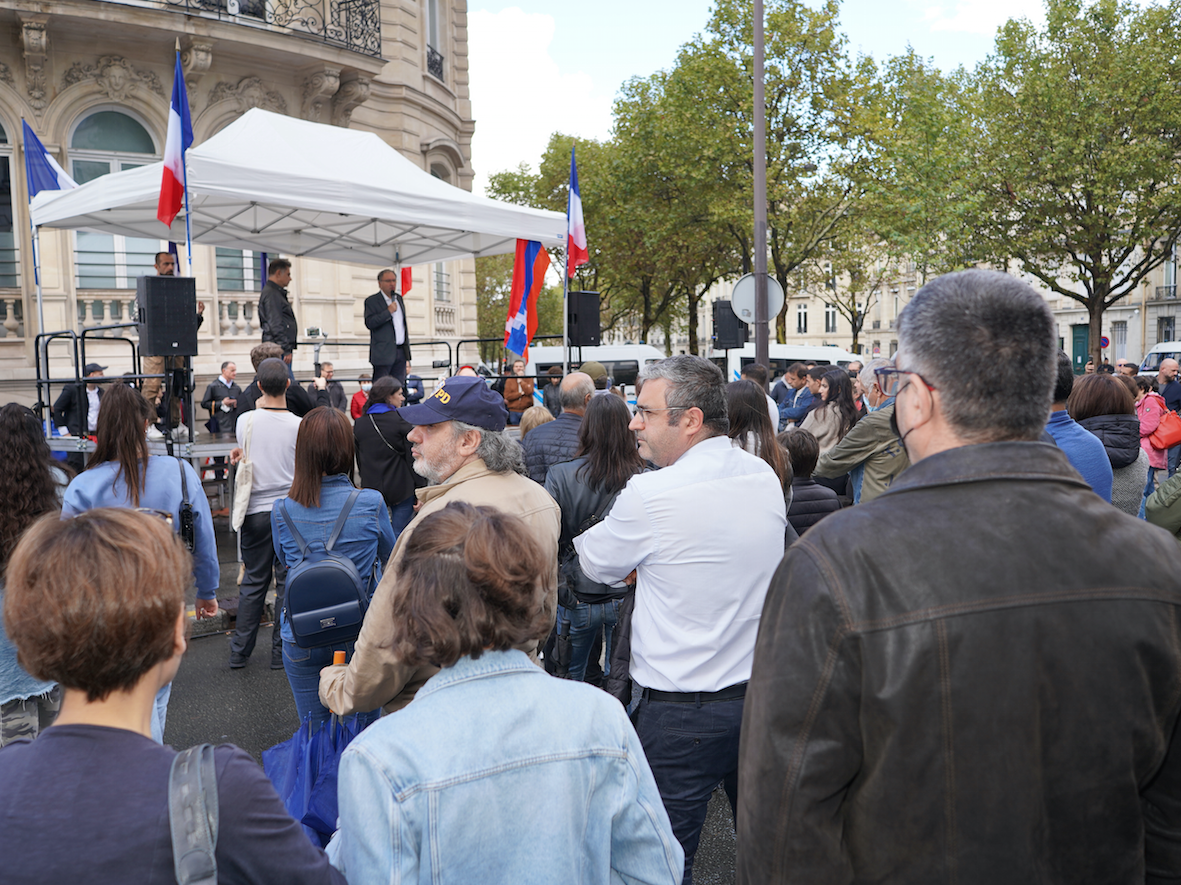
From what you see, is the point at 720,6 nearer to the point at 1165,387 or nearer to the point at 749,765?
the point at 1165,387

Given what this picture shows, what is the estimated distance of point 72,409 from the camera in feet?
35.7

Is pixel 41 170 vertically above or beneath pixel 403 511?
above

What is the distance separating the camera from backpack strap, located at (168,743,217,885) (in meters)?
1.43

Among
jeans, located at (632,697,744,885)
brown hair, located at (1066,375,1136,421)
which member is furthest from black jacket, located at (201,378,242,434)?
jeans, located at (632,697,744,885)

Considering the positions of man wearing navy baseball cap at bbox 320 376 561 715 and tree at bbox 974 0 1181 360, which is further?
tree at bbox 974 0 1181 360

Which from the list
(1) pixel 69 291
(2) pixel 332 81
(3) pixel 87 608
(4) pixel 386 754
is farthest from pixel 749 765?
(2) pixel 332 81

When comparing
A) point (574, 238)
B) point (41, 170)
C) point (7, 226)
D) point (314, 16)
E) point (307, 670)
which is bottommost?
point (307, 670)

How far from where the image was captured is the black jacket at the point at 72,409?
996 cm

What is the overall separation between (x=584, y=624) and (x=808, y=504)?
1.23 m

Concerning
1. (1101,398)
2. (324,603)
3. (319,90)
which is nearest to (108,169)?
(319,90)

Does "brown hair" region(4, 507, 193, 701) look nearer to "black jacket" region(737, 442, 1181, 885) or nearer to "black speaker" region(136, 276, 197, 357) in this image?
"black jacket" region(737, 442, 1181, 885)

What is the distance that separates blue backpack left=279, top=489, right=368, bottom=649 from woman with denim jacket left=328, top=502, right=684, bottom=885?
1.67 metres

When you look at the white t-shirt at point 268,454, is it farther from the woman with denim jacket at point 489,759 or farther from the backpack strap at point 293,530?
the woman with denim jacket at point 489,759

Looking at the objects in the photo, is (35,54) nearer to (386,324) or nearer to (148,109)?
(148,109)
